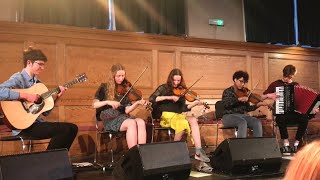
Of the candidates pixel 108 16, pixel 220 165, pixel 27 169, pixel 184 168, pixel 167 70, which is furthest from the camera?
pixel 167 70

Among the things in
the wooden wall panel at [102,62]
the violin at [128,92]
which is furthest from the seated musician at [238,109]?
the wooden wall panel at [102,62]

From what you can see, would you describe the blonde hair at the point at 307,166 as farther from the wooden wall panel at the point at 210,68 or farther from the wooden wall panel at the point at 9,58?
the wooden wall panel at the point at 210,68

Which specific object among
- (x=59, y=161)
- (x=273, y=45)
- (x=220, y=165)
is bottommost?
(x=220, y=165)

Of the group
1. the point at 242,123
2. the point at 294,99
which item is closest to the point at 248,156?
the point at 242,123

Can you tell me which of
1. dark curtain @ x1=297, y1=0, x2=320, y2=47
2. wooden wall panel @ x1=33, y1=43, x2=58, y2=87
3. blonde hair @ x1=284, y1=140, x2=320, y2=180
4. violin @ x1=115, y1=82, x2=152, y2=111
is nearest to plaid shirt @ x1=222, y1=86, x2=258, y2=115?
violin @ x1=115, y1=82, x2=152, y2=111

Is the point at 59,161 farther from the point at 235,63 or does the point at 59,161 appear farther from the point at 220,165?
the point at 235,63

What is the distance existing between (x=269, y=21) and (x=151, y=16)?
2.48 m

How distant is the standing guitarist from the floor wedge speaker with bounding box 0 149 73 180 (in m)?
0.85

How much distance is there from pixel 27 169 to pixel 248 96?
3316 millimetres

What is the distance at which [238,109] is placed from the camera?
4895 millimetres

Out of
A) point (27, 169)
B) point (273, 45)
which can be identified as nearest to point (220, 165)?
point (27, 169)

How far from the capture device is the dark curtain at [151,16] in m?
5.53

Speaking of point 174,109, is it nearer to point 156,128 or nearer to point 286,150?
point 156,128

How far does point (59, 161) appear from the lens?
8.25 feet
